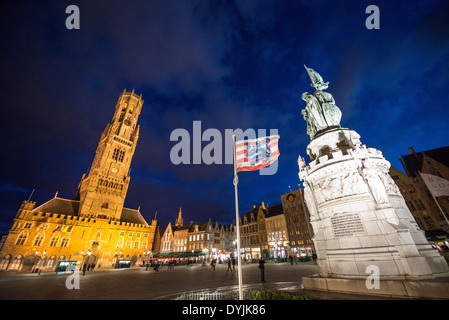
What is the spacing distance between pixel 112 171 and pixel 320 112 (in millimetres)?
56906

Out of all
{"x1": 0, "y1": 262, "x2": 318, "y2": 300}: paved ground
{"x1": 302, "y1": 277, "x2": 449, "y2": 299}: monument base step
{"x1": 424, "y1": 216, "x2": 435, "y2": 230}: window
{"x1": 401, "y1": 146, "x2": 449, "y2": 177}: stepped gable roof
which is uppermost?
{"x1": 401, "y1": 146, "x2": 449, "y2": 177}: stepped gable roof

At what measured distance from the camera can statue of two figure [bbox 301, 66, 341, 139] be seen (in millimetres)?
11441

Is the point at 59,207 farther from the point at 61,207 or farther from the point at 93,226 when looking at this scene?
the point at 93,226

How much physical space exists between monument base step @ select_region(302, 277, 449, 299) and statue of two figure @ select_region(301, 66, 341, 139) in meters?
8.14

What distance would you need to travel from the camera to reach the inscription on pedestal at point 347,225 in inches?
314

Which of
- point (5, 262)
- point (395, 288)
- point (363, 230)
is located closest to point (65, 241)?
point (5, 262)

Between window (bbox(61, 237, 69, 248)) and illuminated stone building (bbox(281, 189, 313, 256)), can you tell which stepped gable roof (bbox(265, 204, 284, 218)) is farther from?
window (bbox(61, 237, 69, 248))

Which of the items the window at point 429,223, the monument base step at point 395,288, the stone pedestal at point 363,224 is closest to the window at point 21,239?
the monument base step at point 395,288

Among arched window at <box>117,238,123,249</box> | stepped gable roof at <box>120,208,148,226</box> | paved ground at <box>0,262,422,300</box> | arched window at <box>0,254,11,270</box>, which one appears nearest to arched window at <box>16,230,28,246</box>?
arched window at <box>0,254,11,270</box>

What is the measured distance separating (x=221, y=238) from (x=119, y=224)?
4026 cm

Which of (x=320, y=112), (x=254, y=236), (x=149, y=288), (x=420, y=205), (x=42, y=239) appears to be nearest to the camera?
(x=149, y=288)

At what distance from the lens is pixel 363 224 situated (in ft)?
25.8
